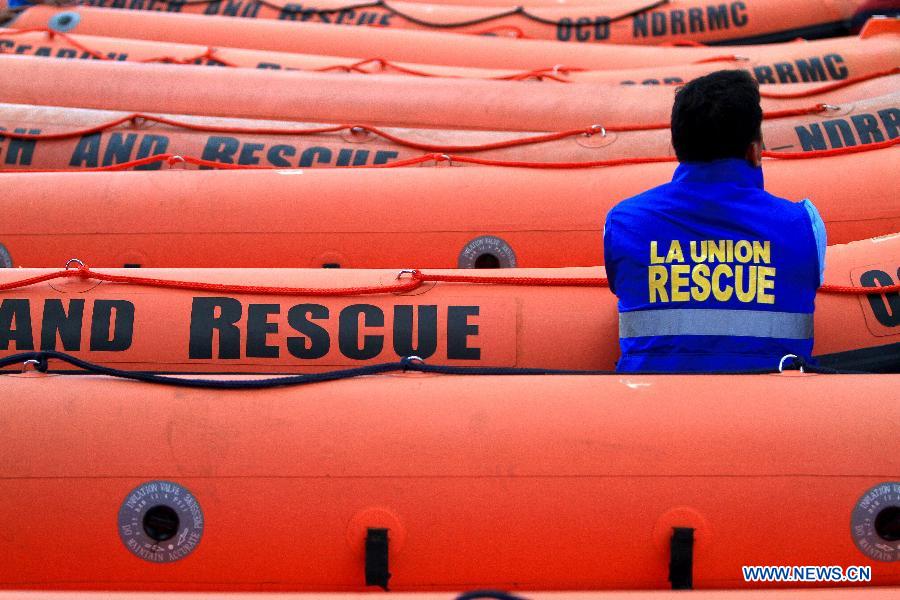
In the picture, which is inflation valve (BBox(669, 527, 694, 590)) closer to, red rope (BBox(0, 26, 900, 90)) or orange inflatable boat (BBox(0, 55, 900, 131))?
orange inflatable boat (BBox(0, 55, 900, 131))

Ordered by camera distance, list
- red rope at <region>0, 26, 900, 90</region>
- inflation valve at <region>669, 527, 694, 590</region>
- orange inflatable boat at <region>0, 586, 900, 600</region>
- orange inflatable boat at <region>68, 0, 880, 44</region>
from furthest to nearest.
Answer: orange inflatable boat at <region>68, 0, 880, 44</region>, red rope at <region>0, 26, 900, 90</region>, inflation valve at <region>669, 527, 694, 590</region>, orange inflatable boat at <region>0, 586, 900, 600</region>

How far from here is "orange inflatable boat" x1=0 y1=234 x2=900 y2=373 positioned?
228cm

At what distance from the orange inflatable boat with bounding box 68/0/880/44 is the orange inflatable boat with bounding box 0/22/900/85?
0.89m

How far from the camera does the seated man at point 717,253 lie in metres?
1.84

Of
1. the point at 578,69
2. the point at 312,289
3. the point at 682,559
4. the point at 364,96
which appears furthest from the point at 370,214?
the point at 578,69

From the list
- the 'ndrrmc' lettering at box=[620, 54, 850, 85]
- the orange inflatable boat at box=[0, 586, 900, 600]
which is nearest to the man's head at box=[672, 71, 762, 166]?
the orange inflatable boat at box=[0, 586, 900, 600]

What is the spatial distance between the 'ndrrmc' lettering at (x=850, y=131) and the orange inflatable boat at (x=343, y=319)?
3.18ft

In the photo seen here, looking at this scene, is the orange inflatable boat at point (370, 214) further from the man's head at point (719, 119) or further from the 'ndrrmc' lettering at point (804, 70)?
the 'ndrrmc' lettering at point (804, 70)

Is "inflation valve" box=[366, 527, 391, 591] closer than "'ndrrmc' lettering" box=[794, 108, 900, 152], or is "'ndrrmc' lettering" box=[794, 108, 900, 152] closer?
"inflation valve" box=[366, 527, 391, 591]

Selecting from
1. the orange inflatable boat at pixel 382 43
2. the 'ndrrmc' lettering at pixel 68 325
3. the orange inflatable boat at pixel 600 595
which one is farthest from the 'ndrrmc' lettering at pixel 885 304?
the orange inflatable boat at pixel 382 43

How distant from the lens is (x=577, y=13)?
5.66 metres

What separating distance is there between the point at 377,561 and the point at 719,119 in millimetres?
1049

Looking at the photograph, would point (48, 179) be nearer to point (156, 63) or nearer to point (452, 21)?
point (156, 63)

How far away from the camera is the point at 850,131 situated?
130 inches
